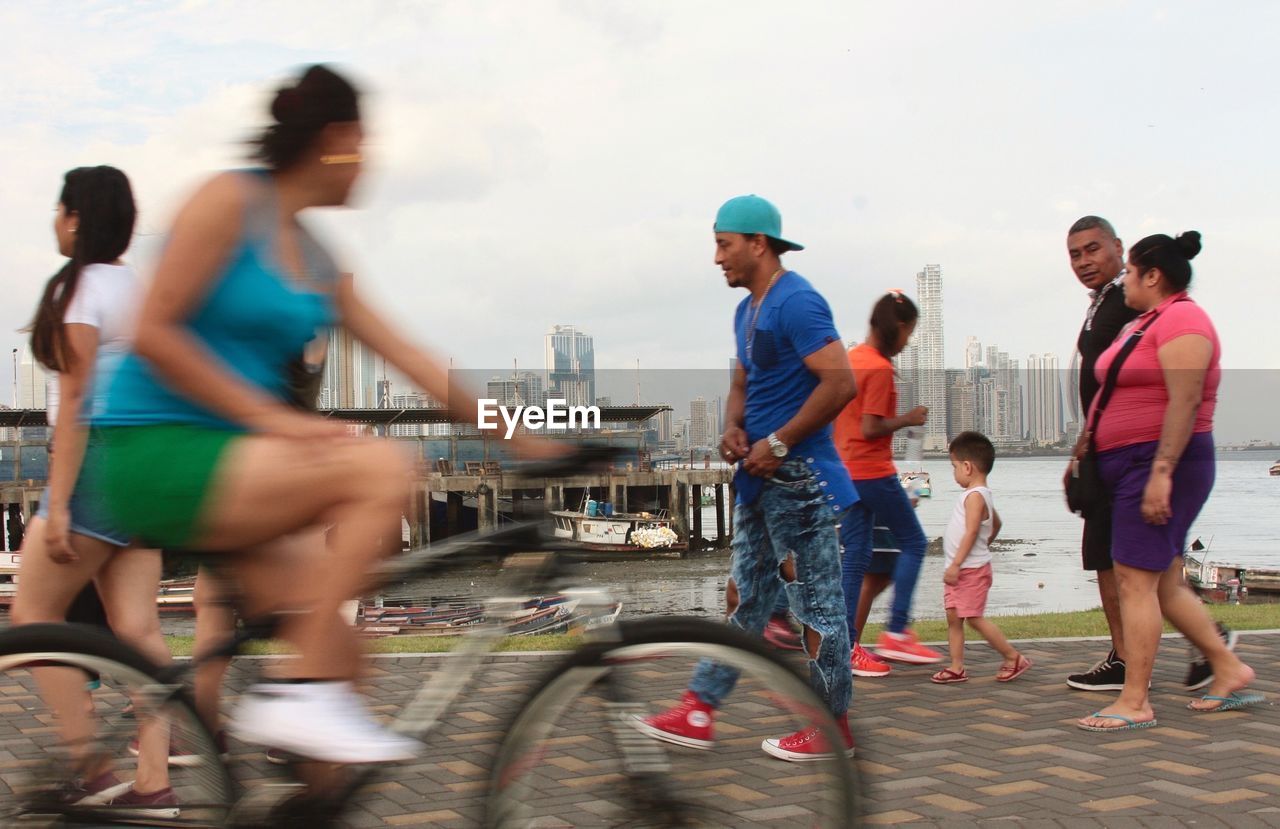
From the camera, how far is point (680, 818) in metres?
2.38

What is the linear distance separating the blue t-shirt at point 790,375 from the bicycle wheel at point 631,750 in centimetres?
189

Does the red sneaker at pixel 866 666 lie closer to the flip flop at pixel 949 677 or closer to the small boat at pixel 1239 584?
the flip flop at pixel 949 677

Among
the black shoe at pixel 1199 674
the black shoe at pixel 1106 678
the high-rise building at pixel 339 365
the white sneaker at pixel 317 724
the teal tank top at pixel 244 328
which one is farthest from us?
the black shoe at pixel 1106 678

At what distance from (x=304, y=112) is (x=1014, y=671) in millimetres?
4380

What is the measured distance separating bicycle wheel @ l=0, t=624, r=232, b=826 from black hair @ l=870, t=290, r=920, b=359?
4.27 meters

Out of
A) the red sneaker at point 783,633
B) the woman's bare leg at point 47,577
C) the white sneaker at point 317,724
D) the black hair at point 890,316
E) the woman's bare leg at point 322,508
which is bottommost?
the red sneaker at point 783,633

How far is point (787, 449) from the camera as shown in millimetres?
4219

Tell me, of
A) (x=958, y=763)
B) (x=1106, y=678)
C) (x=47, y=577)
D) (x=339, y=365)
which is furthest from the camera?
(x=1106, y=678)

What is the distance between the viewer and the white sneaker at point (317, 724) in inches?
85.7

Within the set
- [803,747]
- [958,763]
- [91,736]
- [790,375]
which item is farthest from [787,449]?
[91,736]

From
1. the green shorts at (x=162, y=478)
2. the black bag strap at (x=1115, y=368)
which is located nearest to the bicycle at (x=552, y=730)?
the green shorts at (x=162, y=478)

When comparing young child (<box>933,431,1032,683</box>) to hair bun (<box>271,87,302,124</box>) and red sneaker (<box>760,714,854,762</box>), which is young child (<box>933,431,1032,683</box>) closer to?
red sneaker (<box>760,714,854,762</box>)

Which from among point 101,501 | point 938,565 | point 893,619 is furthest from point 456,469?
point 101,501

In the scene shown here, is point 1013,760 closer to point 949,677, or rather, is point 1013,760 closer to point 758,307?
point 949,677
